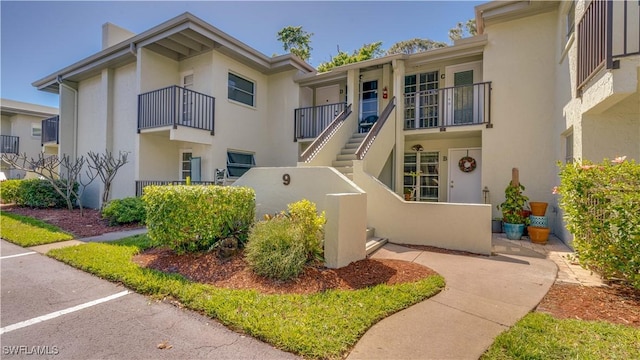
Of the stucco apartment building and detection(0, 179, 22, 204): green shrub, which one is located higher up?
the stucco apartment building

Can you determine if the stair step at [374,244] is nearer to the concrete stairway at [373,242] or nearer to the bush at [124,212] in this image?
the concrete stairway at [373,242]

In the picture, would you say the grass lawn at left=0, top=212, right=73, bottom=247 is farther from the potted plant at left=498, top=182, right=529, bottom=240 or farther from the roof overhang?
the roof overhang

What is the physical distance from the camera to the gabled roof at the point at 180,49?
9.68 metres

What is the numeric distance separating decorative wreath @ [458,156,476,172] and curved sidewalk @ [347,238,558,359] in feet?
17.7

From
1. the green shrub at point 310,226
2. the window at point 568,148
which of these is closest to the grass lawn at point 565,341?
the green shrub at point 310,226

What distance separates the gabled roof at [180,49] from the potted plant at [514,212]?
9.60 meters

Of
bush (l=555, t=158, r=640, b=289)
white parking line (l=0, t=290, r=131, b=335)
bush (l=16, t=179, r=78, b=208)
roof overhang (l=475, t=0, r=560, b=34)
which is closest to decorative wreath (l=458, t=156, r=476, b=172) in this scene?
roof overhang (l=475, t=0, r=560, b=34)

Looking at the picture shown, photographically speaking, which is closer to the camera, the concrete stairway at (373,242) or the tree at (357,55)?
the concrete stairway at (373,242)

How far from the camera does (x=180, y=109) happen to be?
9945 millimetres

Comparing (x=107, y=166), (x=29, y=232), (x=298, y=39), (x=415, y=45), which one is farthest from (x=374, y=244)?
(x=298, y=39)

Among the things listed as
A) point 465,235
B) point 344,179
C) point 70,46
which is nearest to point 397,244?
point 465,235

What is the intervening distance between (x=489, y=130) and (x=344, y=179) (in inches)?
244

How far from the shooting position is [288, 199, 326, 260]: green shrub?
5.18 meters

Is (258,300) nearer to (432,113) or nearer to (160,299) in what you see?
(160,299)
